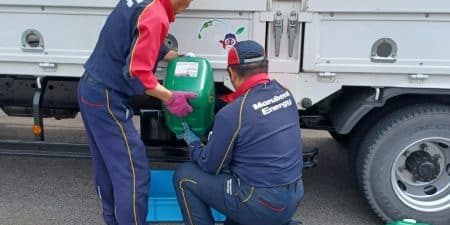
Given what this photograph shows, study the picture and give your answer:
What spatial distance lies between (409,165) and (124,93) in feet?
6.40

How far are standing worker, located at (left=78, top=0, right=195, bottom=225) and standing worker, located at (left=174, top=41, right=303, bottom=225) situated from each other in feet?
1.25

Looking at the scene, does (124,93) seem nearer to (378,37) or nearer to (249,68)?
(249,68)

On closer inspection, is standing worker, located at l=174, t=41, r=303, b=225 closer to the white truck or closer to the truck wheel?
the white truck

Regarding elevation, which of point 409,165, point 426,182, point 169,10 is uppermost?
point 169,10

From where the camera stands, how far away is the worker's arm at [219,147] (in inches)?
107

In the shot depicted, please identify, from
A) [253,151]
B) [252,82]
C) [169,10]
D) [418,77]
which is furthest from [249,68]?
[418,77]

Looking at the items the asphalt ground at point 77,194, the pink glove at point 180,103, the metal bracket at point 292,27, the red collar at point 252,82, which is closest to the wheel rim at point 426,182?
the asphalt ground at point 77,194

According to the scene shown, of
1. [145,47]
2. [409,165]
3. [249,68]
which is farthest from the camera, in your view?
[409,165]

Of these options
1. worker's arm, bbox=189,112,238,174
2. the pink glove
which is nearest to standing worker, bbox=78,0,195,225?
the pink glove

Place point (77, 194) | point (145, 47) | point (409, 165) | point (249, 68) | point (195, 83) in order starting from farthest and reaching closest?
point (77, 194), point (409, 165), point (195, 83), point (249, 68), point (145, 47)

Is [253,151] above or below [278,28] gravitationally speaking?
below

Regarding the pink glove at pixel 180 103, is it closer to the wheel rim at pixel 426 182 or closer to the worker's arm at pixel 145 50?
the worker's arm at pixel 145 50

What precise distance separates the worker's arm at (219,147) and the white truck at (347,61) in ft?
1.99

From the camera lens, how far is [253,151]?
108 inches
